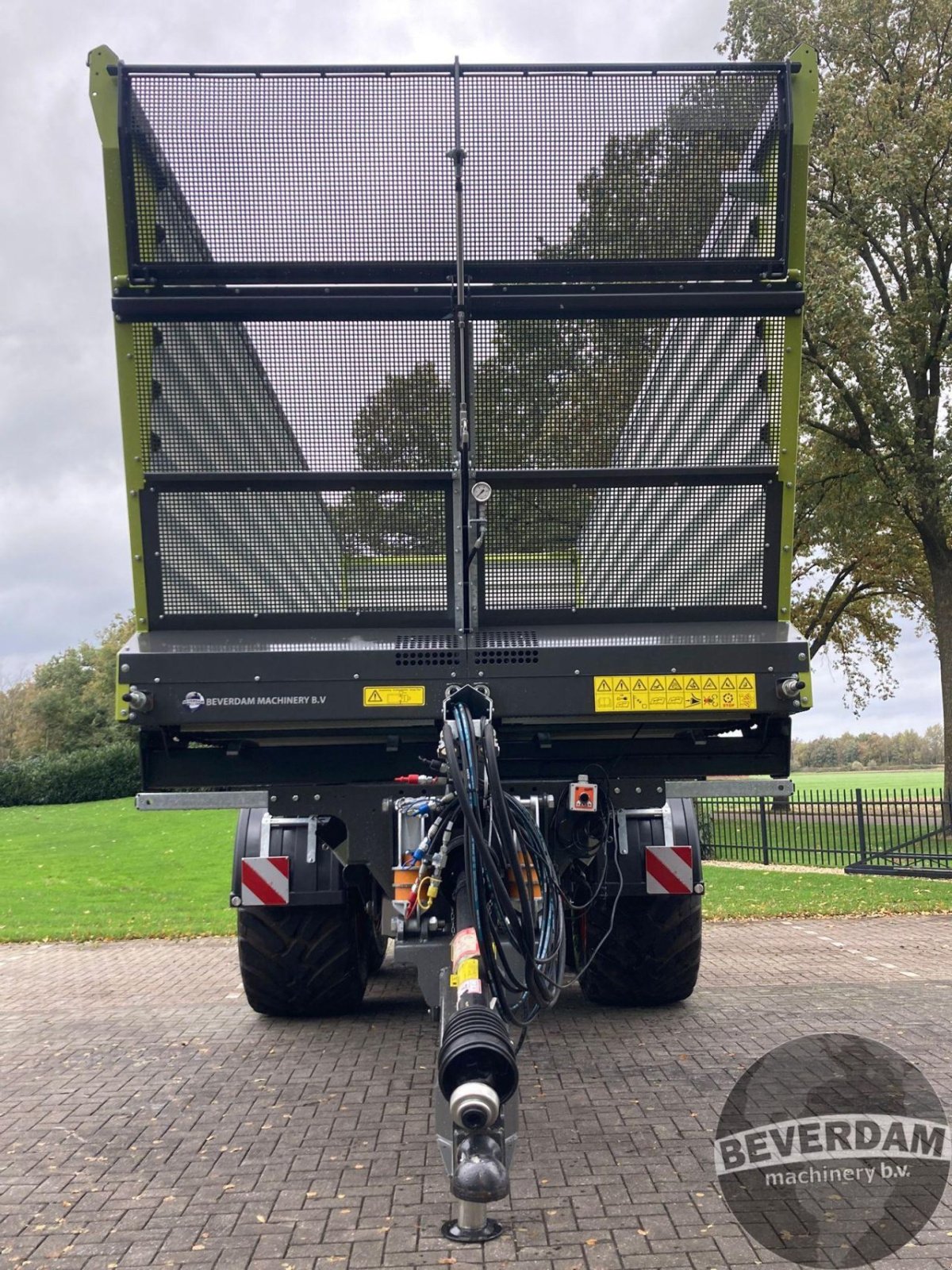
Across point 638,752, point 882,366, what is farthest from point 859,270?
point 638,752

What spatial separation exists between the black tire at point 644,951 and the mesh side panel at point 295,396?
2.79 meters

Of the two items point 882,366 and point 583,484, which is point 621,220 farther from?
point 882,366

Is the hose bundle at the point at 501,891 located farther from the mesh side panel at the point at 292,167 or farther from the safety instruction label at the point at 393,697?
the mesh side panel at the point at 292,167

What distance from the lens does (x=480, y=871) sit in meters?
3.88

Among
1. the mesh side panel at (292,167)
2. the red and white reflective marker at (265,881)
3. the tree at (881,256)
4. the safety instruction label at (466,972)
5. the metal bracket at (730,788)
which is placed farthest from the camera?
the tree at (881,256)

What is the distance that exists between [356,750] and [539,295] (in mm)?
2221

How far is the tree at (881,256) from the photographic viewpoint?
18.6 metres

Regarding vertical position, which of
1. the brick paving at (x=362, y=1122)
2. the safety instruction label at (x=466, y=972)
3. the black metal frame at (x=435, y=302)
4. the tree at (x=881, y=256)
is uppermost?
the tree at (x=881, y=256)

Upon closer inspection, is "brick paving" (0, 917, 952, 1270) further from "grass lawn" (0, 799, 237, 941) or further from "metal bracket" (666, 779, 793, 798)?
→ "grass lawn" (0, 799, 237, 941)

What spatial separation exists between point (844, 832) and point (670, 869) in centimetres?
1216

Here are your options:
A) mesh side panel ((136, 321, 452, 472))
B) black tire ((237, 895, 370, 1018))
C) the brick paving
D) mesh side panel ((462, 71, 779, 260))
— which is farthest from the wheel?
mesh side panel ((462, 71, 779, 260))

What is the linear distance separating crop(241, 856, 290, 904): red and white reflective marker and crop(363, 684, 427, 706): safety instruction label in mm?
1761

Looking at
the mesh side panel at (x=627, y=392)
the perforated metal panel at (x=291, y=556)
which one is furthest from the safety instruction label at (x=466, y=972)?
the mesh side panel at (x=627, y=392)

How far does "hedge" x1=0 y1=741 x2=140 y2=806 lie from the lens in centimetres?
3884
